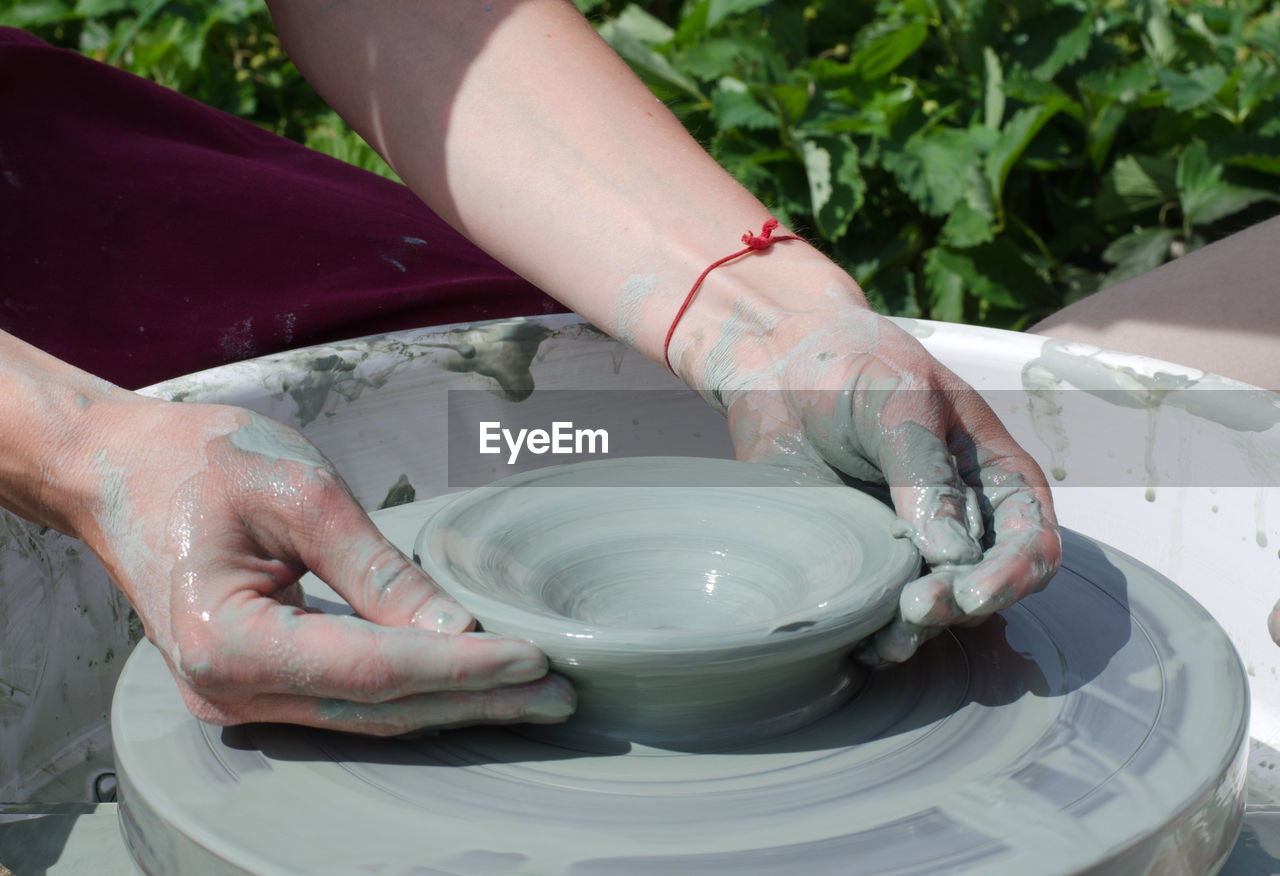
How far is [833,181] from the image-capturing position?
2750 mm

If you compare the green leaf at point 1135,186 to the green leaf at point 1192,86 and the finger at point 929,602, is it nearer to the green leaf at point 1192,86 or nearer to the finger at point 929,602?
the green leaf at point 1192,86

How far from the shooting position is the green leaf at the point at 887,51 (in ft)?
9.52

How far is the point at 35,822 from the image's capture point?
0.97 meters

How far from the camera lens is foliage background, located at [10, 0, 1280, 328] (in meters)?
2.76

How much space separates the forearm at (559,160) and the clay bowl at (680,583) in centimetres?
26

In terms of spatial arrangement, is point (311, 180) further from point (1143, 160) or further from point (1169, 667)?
point (1143, 160)

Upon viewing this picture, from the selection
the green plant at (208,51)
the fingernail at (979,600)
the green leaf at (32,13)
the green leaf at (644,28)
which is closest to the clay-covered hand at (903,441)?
the fingernail at (979,600)

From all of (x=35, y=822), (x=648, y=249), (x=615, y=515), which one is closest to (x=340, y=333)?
(x=648, y=249)

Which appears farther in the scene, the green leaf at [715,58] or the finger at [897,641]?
the green leaf at [715,58]

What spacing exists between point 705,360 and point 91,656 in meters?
0.71

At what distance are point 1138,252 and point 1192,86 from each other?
0.38 meters

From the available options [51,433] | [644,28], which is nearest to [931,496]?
[51,433]

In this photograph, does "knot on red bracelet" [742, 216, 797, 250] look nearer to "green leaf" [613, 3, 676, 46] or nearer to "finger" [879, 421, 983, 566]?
"finger" [879, 421, 983, 566]

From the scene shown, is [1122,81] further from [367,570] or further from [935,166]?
[367,570]
